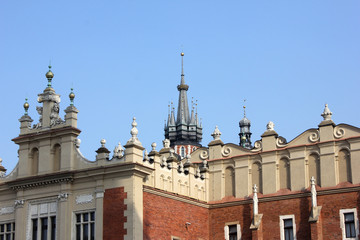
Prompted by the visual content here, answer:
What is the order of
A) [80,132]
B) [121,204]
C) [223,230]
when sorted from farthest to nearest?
1. [223,230]
2. [80,132]
3. [121,204]

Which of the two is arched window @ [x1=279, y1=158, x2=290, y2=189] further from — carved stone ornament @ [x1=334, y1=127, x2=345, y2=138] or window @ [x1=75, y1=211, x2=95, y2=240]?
window @ [x1=75, y1=211, x2=95, y2=240]

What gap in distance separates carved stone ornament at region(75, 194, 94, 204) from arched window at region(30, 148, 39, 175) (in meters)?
3.82

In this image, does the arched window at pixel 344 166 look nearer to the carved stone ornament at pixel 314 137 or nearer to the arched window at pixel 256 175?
the carved stone ornament at pixel 314 137

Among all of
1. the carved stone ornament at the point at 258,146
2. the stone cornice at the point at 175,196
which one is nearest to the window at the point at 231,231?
the stone cornice at the point at 175,196

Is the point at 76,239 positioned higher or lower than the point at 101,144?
lower

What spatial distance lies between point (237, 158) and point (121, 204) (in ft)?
32.8

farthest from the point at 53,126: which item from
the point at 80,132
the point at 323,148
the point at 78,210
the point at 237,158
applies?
the point at 323,148

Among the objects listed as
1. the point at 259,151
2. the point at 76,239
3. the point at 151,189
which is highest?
the point at 259,151

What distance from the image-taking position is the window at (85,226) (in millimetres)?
43750

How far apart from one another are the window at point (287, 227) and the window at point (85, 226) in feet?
37.4

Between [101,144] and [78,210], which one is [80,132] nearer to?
[101,144]

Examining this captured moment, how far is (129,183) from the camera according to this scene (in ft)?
141

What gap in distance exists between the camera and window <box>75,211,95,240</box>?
4375 cm

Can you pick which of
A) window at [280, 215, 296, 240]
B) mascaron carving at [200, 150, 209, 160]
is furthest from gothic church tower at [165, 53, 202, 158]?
window at [280, 215, 296, 240]
